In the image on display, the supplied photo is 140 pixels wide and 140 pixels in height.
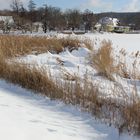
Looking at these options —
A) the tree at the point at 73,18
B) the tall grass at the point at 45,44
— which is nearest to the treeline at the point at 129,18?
the tree at the point at 73,18

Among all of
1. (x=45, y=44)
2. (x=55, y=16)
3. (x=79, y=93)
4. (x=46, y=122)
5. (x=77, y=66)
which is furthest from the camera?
(x=55, y=16)

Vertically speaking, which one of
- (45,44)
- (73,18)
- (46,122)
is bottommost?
(46,122)

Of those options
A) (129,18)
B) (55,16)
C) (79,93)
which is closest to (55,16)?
(55,16)

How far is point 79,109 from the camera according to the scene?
18.0ft

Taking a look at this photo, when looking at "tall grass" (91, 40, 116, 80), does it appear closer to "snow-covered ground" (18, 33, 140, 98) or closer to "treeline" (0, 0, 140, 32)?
"snow-covered ground" (18, 33, 140, 98)

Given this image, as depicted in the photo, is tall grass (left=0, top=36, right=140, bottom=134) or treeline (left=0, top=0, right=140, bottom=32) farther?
treeline (left=0, top=0, right=140, bottom=32)

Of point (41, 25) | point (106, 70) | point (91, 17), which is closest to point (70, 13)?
point (91, 17)

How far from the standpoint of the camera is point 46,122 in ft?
15.3

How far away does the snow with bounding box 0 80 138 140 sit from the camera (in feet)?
13.6

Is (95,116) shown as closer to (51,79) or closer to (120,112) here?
(120,112)

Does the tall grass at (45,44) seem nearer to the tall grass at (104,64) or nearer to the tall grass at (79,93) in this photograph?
the tall grass at (104,64)

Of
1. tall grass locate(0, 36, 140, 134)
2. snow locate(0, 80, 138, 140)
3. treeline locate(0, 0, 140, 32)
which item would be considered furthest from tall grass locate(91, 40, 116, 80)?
treeline locate(0, 0, 140, 32)

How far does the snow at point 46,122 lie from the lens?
415 cm

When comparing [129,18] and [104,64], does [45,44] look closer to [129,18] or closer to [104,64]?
[104,64]
